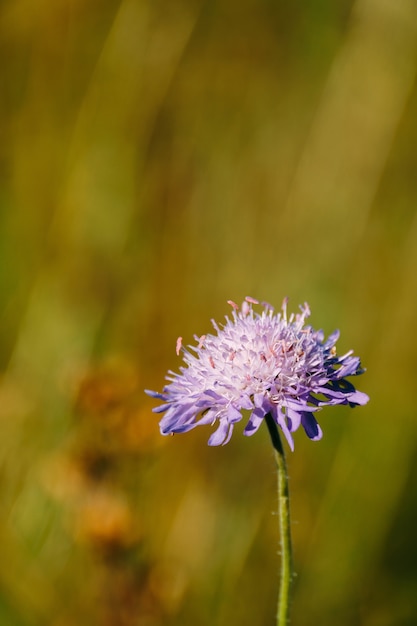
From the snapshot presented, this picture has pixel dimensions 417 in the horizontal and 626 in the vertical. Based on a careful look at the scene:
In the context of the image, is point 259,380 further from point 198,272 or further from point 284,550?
point 198,272

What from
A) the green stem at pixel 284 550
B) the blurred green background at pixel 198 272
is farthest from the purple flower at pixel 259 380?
the blurred green background at pixel 198 272

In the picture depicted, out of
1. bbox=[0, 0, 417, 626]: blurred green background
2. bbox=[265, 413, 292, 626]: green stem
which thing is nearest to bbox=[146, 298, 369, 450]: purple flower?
bbox=[265, 413, 292, 626]: green stem

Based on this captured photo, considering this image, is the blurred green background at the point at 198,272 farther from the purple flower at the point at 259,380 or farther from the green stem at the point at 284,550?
the green stem at the point at 284,550

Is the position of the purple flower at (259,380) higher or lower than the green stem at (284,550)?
higher

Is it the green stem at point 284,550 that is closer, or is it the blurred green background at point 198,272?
the green stem at point 284,550

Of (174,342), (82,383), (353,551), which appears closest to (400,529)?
(353,551)
